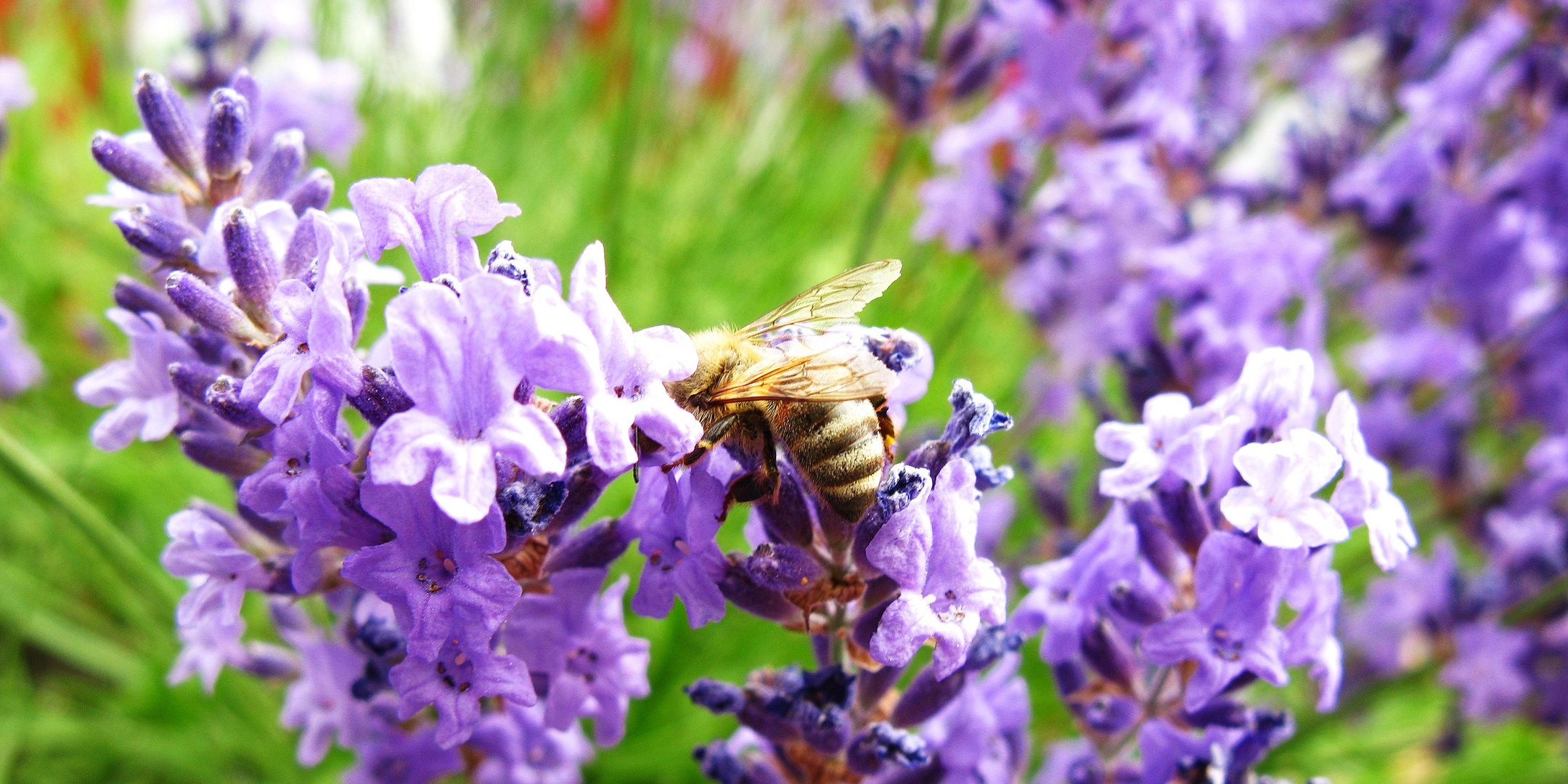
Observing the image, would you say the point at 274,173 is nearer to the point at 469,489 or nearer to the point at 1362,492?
the point at 469,489

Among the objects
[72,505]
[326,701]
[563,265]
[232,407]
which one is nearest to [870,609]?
[232,407]

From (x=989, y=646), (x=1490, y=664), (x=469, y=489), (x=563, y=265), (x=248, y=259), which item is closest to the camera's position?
(x=469, y=489)

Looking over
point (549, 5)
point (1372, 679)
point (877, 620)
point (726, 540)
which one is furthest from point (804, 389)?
point (549, 5)

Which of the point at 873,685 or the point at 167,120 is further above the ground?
the point at 167,120

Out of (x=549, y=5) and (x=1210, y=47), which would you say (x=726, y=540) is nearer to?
(x=1210, y=47)

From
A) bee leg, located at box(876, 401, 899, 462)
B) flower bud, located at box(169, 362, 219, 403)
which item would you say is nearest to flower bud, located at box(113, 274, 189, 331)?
flower bud, located at box(169, 362, 219, 403)

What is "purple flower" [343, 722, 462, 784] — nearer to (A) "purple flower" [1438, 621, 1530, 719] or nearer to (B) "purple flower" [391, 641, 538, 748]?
(B) "purple flower" [391, 641, 538, 748]
